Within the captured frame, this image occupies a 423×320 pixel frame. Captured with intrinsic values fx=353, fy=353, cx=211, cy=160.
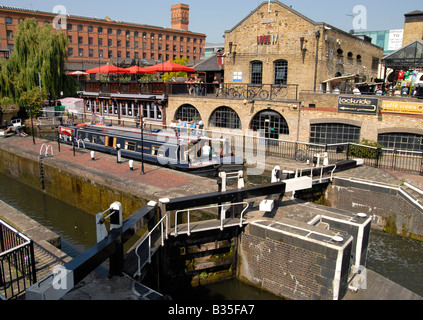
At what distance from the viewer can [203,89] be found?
2531cm

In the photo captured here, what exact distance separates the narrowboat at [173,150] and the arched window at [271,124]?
3.37m

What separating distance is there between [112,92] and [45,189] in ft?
45.8

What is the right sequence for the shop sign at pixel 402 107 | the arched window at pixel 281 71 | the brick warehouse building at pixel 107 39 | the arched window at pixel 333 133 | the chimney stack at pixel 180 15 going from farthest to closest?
the chimney stack at pixel 180 15 < the brick warehouse building at pixel 107 39 < the arched window at pixel 281 71 < the arched window at pixel 333 133 < the shop sign at pixel 402 107

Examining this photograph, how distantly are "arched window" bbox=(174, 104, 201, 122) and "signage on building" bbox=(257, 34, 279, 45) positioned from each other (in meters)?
6.14

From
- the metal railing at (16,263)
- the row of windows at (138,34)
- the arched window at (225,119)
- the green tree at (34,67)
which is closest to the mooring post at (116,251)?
the metal railing at (16,263)

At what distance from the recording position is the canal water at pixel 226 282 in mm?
9078

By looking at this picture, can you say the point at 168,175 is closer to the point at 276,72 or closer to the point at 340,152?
the point at 340,152

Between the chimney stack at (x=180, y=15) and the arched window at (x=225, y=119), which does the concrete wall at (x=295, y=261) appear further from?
the chimney stack at (x=180, y=15)

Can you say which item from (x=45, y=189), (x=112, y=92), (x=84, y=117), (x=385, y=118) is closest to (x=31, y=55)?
(x=84, y=117)

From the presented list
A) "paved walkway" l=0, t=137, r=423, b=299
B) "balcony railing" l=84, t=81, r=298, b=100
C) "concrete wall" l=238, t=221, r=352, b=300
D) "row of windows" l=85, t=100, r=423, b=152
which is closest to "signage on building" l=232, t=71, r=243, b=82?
"balcony railing" l=84, t=81, r=298, b=100
